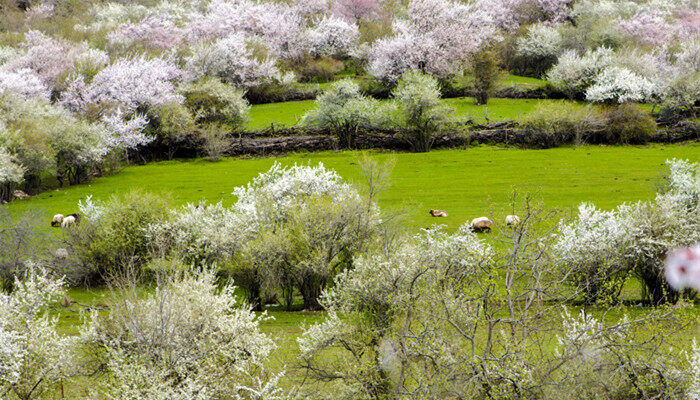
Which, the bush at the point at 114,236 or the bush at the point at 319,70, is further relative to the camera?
the bush at the point at 319,70

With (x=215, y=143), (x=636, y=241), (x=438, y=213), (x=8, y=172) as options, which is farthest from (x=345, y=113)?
→ (x=636, y=241)

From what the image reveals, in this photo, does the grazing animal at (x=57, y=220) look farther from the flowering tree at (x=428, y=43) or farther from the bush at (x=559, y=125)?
the flowering tree at (x=428, y=43)

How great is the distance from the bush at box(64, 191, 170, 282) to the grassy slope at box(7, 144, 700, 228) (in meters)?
8.04

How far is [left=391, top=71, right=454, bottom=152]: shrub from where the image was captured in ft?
151

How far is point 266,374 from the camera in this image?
1377 centimetres

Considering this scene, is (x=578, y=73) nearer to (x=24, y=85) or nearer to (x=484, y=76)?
(x=484, y=76)

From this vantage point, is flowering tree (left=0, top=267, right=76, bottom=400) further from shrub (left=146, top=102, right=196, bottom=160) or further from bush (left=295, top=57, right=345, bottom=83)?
bush (left=295, top=57, right=345, bottom=83)

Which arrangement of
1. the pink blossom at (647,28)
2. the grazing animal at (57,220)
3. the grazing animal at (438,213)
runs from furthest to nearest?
the pink blossom at (647,28)
the grazing animal at (57,220)
the grazing animal at (438,213)

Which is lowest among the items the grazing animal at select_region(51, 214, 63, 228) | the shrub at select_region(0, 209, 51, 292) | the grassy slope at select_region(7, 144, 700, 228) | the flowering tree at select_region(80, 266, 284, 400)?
the grassy slope at select_region(7, 144, 700, 228)

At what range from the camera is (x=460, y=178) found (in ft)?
128

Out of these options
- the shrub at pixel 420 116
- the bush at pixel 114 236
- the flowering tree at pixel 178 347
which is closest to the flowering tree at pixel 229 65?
the shrub at pixel 420 116

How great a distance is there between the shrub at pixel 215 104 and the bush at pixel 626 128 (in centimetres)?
2795

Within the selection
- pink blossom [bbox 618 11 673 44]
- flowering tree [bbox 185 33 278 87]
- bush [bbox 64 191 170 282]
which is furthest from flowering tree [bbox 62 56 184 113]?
pink blossom [bbox 618 11 673 44]

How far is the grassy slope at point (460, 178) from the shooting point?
3366 cm
